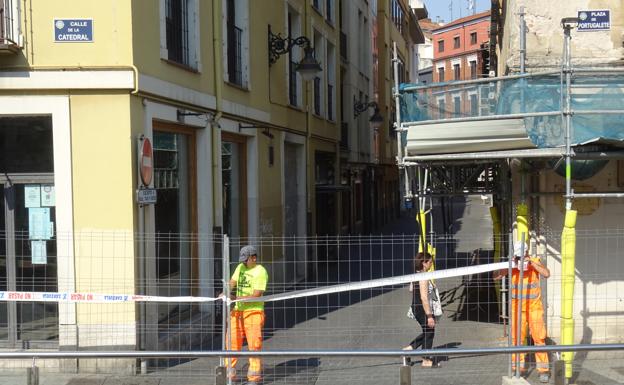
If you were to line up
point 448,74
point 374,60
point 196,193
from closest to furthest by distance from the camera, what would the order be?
point 196,193 → point 374,60 → point 448,74

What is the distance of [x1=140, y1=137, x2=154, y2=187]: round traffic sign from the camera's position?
26.7ft

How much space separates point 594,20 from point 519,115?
6.67ft

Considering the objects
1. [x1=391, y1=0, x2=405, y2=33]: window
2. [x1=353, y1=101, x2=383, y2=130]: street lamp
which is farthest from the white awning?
[x1=391, y1=0, x2=405, y2=33]: window

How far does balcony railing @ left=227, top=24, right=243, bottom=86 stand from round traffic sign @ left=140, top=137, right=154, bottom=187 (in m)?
3.75

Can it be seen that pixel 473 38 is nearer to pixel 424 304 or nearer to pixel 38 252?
pixel 424 304

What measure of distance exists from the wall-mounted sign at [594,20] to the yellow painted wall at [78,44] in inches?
211

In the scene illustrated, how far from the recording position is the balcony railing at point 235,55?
11.9 meters

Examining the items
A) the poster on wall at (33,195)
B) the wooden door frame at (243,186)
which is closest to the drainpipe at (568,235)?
the poster on wall at (33,195)

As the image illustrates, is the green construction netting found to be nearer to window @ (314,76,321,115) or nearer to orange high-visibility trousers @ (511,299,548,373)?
orange high-visibility trousers @ (511,299,548,373)

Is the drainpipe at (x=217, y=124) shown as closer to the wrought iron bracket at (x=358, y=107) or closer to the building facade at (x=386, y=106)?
the wrought iron bracket at (x=358, y=107)

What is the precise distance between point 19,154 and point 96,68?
1.49m

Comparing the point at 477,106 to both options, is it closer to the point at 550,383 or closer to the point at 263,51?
the point at 550,383

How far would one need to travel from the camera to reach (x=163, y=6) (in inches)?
353

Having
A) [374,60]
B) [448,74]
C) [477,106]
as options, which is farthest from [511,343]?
[448,74]
